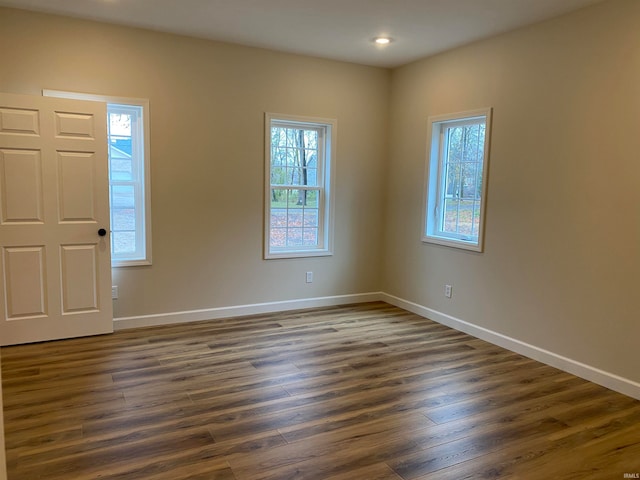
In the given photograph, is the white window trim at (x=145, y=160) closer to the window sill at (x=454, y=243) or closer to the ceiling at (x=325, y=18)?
the ceiling at (x=325, y=18)

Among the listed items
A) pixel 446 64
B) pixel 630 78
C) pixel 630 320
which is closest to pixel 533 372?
pixel 630 320

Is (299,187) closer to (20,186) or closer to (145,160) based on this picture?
(145,160)

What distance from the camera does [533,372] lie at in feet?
11.4

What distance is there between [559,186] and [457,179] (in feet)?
3.82

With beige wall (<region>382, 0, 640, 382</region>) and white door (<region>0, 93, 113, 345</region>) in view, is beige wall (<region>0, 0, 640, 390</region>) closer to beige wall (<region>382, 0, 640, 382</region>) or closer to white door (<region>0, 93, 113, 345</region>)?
beige wall (<region>382, 0, 640, 382</region>)

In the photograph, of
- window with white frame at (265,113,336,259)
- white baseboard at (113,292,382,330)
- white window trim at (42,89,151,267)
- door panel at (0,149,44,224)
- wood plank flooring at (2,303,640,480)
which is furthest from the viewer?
window with white frame at (265,113,336,259)

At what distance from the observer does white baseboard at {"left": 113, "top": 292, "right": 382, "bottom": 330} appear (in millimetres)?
4312

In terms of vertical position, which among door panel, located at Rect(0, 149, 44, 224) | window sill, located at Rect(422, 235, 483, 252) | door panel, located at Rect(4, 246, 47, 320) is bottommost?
door panel, located at Rect(4, 246, 47, 320)

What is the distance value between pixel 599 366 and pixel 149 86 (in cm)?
416

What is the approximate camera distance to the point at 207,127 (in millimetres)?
4387

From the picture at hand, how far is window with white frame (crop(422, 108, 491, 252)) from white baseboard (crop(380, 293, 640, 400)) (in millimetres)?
727

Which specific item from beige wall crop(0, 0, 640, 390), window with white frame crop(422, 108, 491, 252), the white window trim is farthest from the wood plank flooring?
window with white frame crop(422, 108, 491, 252)

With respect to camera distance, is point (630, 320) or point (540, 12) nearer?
point (630, 320)

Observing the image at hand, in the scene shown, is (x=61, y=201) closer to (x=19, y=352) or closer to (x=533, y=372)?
(x=19, y=352)
